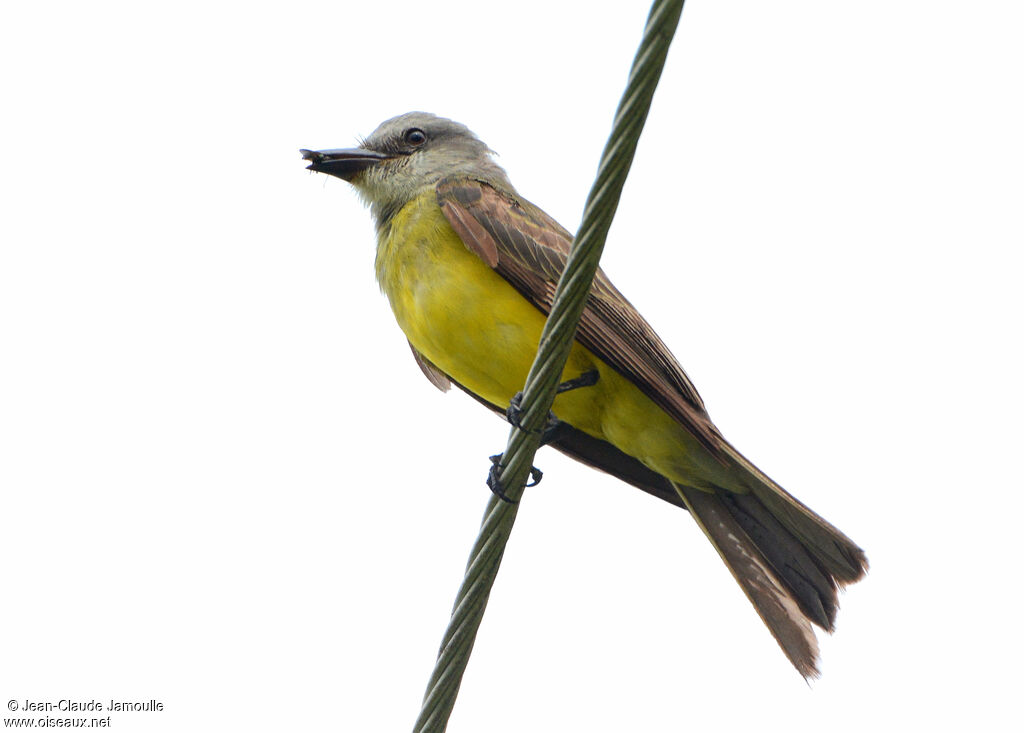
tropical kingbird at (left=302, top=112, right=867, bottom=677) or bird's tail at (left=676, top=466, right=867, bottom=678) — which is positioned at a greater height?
tropical kingbird at (left=302, top=112, right=867, bottom=677)

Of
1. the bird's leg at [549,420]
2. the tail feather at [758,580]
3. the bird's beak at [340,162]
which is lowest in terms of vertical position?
the tail feather at [758,580]

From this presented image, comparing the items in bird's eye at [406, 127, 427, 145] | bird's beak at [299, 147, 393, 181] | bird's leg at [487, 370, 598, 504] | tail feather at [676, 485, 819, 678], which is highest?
bird's eye at [406, 127, 427, 145]

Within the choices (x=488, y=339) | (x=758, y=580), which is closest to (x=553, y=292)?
(x=488, y=339)

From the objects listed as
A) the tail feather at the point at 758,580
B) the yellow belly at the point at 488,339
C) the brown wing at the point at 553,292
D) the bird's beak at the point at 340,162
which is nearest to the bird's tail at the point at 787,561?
the tail feather at the point at 758,580

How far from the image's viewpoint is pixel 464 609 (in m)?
3.26

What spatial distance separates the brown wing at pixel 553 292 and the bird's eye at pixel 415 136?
0.93 meters

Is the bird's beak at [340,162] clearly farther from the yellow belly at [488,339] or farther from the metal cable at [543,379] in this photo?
the metal cable at [543,379]

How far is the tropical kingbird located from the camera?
487cm

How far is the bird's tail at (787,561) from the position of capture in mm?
4883

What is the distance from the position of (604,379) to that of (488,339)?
519 millimetres

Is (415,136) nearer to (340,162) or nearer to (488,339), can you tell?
(340,162)

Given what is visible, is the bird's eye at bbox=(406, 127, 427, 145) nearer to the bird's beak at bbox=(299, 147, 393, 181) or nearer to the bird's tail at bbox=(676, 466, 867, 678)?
the bird's beak at bbox=(299, 147, 393, 181)

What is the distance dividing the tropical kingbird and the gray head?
298mm

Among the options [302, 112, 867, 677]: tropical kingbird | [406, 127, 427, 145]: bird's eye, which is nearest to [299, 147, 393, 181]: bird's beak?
[406, 127, 427, 145]: bird's eye
